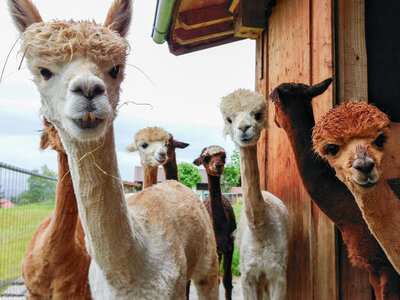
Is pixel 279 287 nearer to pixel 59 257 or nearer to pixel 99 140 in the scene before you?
pixel 59 257

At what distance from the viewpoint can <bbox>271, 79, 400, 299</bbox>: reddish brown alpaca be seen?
7.05 feet

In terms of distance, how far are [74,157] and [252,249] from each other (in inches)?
92.3

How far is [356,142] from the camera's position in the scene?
1612mm

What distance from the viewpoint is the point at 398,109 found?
132 inches

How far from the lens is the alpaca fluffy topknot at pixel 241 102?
367cm

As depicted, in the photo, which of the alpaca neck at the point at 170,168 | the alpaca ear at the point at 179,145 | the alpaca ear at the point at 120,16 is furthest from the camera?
the alpaca ear at the point at 179,145

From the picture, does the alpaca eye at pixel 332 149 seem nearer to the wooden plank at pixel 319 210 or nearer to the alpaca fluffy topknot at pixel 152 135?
the wooden plank at pixel 319 210

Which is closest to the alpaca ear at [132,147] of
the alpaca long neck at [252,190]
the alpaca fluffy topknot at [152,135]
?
the alpaca fluffy topknot at [152,135]

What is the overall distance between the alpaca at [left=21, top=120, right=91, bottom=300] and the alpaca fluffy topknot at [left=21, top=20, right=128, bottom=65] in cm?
105

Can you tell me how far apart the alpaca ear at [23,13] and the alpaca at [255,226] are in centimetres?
211

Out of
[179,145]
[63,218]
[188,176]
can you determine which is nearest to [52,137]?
[63,218]

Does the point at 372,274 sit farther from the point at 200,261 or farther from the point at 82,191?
the point at 82,191

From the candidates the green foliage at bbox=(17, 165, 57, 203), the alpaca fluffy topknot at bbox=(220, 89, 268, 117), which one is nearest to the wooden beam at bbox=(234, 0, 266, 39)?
the alpaca fluffy topknot at bbox=(220, 89, 268, 117)

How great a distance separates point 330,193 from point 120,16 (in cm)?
185
